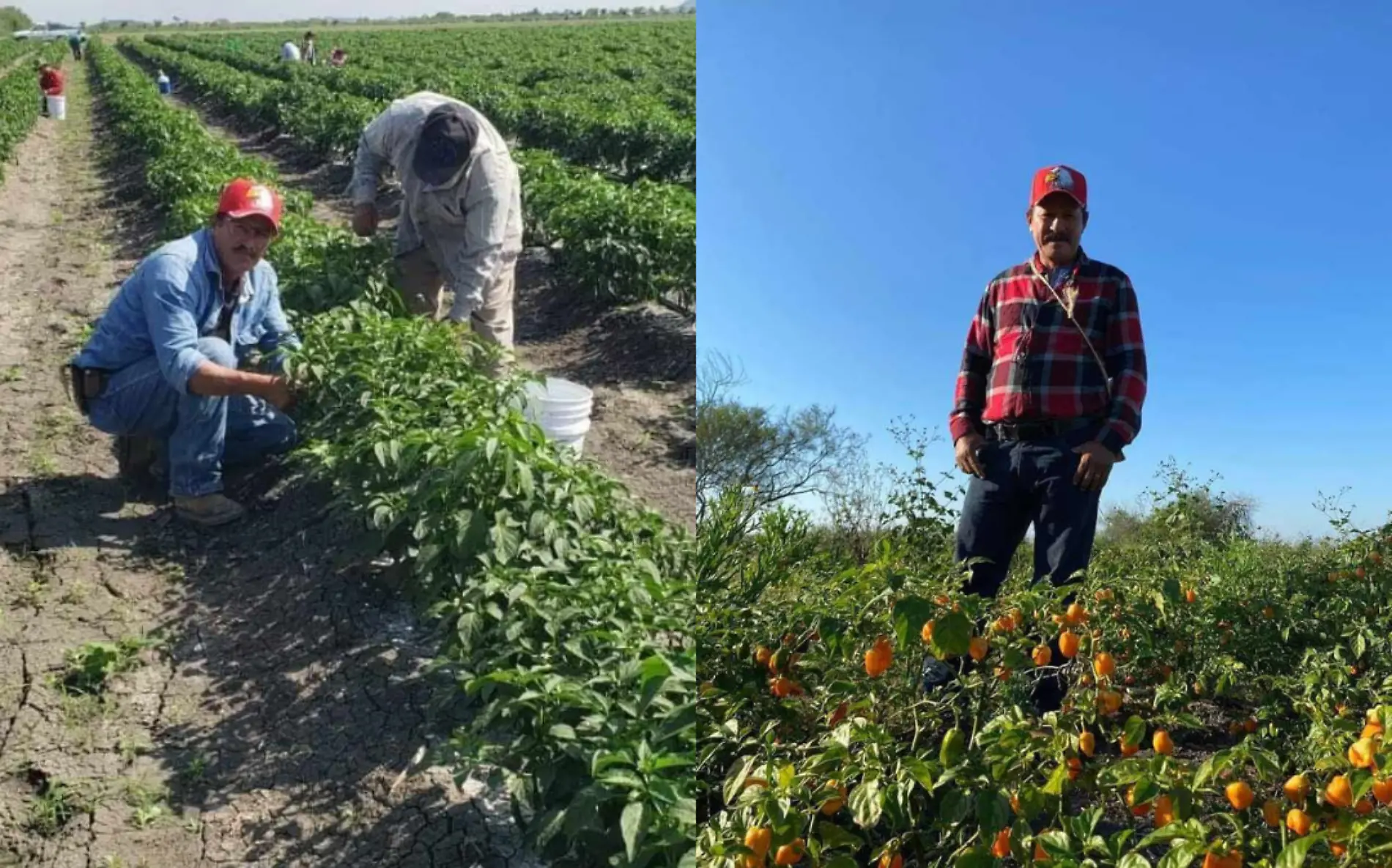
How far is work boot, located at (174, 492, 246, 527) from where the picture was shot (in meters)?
3.54

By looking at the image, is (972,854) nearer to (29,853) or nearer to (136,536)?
(29,853)

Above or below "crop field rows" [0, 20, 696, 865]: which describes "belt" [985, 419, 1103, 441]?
above

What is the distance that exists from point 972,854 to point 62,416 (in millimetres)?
4121

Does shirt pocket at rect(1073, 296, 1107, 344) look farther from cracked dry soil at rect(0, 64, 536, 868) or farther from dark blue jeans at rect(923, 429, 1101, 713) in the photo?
cracked dry soil at rect(0, 64, 536, 868)

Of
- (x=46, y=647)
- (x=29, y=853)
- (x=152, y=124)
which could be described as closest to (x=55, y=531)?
(x=46, y=647)

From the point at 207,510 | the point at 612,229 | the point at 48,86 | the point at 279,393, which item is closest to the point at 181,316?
the point at 279,393

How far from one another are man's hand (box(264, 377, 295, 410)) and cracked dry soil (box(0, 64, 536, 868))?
0.32 meters

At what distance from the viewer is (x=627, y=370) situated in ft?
18.6

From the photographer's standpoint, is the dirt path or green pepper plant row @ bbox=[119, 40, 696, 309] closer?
the dirt path

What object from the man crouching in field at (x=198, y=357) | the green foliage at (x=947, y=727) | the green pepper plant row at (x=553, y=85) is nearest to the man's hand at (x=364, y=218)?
the man crouching in field at (x=198, y=357)

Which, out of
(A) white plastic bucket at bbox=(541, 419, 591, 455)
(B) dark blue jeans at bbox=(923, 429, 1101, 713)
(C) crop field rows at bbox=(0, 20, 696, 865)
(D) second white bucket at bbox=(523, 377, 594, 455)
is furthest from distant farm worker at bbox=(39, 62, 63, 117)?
(B) dark blue jeans at bbox=(923, 429, 1101, 713)

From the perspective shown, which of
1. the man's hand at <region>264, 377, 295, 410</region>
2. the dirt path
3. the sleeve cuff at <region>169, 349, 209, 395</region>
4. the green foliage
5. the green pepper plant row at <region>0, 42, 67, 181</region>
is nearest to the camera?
the green foliage

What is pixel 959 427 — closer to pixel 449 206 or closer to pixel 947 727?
pixel 947 727

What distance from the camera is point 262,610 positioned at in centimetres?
302
